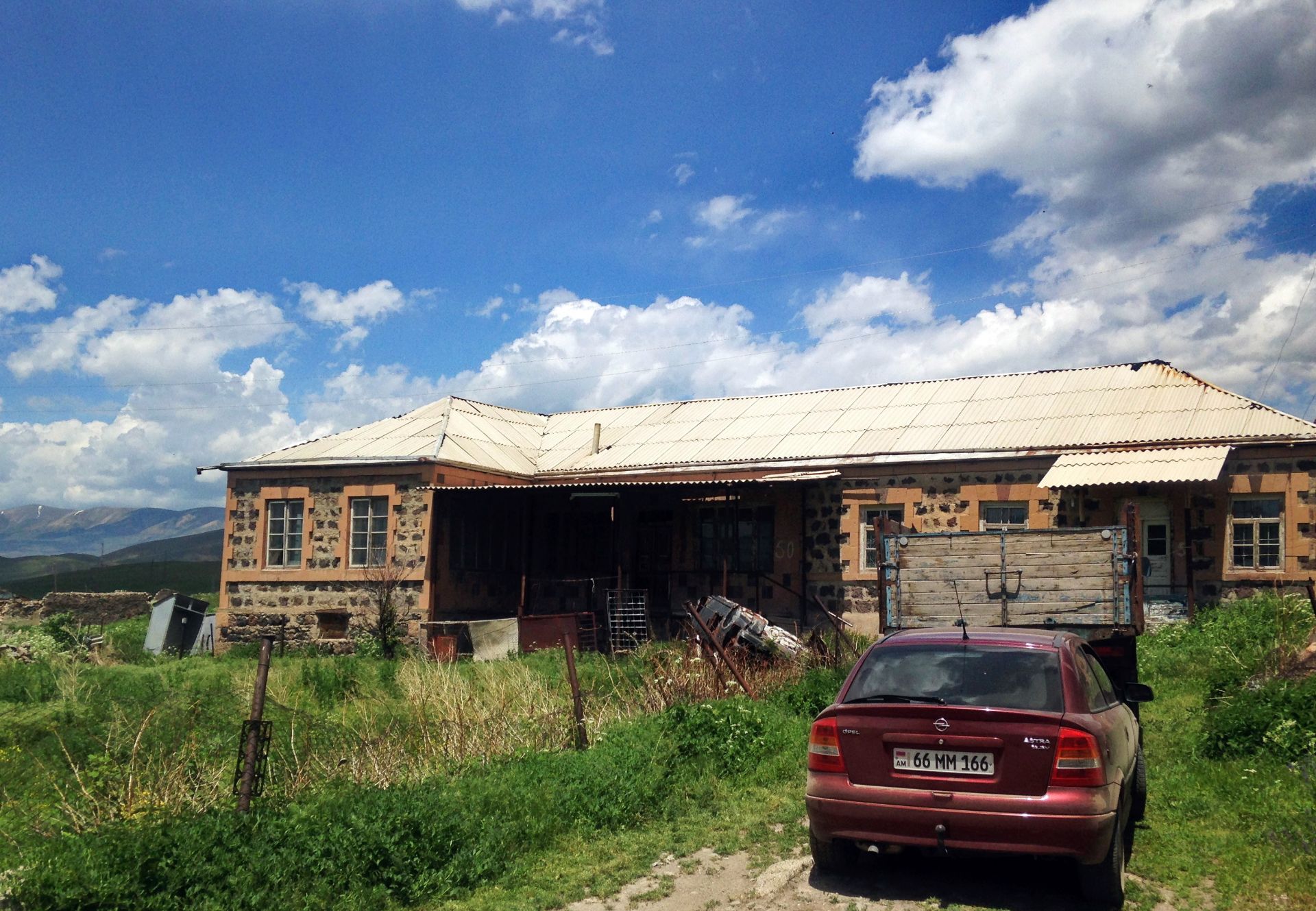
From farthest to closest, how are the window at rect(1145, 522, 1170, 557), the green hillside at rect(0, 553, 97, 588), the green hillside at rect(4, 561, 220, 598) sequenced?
1. the green hillside at rect(0, 553, 97, 588)
2. the green hillside at rect(4, 561, 220, 598)
3. the window at rect(1145, 522, 1170, 557)

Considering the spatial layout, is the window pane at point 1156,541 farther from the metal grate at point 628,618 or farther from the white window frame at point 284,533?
the white window frame at point 284,533

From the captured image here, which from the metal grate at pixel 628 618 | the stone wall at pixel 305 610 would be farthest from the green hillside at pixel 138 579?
the metal grate at pixel 628 618

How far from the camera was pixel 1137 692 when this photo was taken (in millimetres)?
6832

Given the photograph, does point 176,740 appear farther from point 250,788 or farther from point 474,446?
point 474,446

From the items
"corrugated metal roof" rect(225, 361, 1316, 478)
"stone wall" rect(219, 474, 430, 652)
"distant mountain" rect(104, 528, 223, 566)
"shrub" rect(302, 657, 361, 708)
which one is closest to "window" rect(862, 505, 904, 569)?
"corrugated metal roof" rect(225, 361, 1316, 478)

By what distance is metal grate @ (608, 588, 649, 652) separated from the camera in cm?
1998

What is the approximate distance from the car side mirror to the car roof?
0.86 meters

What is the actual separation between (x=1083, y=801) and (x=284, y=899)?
13.4 feet

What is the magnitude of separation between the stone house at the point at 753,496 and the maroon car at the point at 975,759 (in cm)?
1208

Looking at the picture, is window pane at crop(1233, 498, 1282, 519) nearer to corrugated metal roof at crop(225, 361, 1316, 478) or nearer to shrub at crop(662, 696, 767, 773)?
corrugated metal roof at crop(225, 361, 1316, 478)

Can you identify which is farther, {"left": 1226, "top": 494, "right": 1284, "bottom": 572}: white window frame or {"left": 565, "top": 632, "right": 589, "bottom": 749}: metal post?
{"left": 1226, "top": 494, "right": 1284, "bottom": 572}: white window frame

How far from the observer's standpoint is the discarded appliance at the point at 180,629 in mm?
23172

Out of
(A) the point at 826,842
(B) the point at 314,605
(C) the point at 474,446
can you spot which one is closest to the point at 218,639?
(B) the point at 314,605

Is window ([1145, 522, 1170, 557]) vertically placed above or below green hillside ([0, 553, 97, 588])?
above
